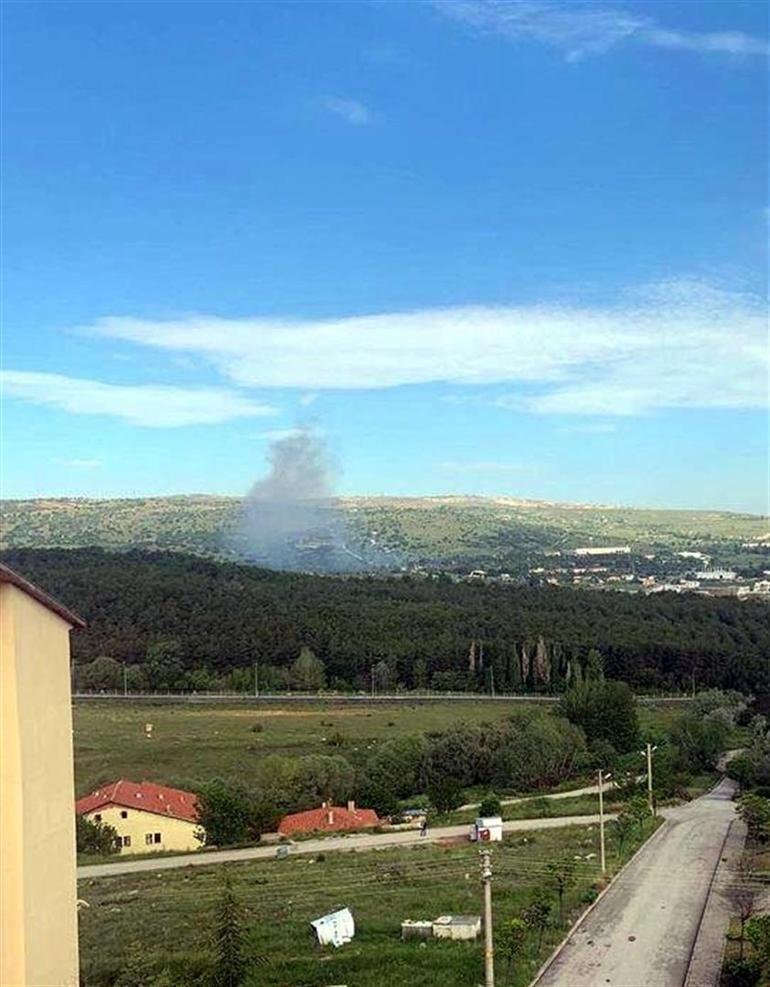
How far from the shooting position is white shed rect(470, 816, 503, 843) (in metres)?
26.9

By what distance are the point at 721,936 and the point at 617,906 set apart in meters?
2.59

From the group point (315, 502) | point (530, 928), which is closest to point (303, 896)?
point (530, 928)

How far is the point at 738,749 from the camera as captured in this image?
44438 millimetres

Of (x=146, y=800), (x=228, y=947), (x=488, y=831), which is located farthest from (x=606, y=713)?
(x=228, y=947)

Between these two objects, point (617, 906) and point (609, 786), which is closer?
point (617, 906)

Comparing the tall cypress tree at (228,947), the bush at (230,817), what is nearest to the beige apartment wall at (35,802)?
the tall cypress tree at (228,947)

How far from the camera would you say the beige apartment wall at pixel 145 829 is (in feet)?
96.6

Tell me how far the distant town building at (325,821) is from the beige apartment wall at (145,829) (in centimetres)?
280

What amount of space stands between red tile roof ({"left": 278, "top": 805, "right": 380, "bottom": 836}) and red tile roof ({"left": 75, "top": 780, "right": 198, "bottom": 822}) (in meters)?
2.81

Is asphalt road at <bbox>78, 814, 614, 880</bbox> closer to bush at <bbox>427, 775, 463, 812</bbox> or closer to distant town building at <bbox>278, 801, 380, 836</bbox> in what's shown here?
distant town building at <bbox>278, 801, 380, 836</bbox>

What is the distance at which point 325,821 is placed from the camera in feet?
101

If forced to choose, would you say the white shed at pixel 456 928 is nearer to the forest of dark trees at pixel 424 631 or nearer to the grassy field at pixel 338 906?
the grassy field at pixel 338 906

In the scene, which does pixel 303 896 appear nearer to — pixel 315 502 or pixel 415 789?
pixel 415 789

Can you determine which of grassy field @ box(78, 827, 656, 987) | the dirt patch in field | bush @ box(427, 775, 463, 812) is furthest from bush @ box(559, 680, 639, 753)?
grassy field @ box(78, 827, 656, 987)
